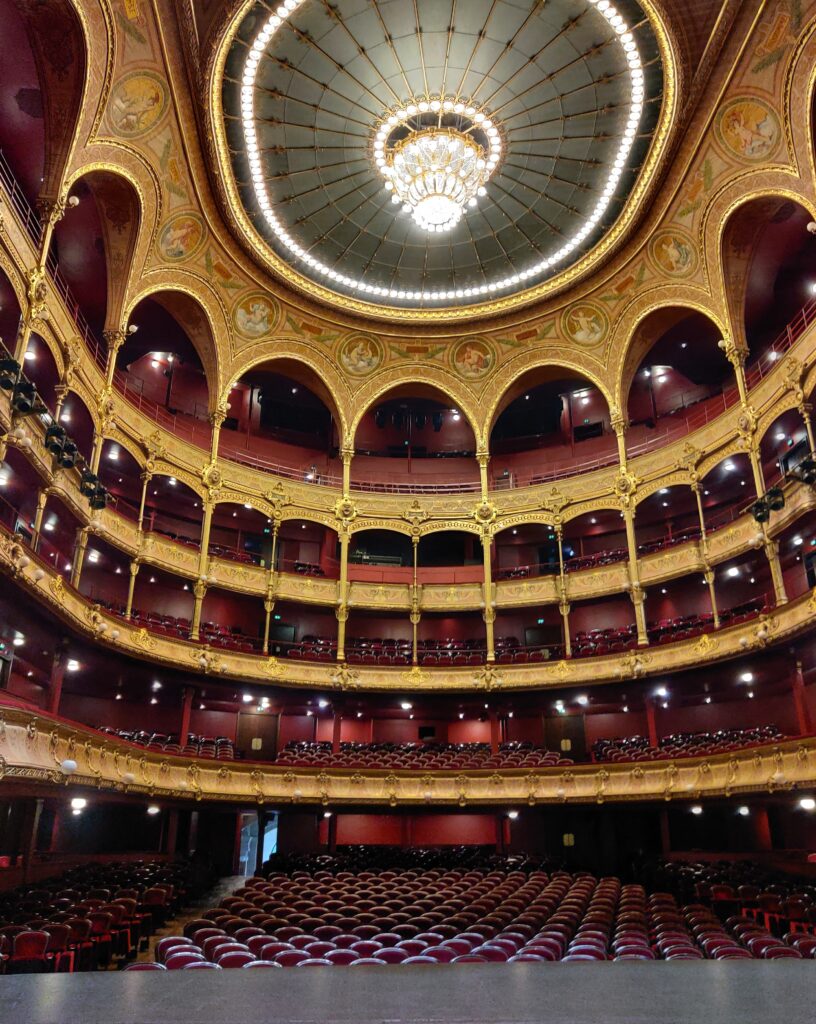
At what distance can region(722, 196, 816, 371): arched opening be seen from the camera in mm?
21953

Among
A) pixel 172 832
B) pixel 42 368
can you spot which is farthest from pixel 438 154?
pixel 172 832

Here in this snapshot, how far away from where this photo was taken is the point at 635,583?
2558 cm

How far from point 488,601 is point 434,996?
83.7 ft

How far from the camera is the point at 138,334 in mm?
27844

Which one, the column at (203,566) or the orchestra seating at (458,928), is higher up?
the column at (203,566)

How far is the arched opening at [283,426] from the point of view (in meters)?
31.3

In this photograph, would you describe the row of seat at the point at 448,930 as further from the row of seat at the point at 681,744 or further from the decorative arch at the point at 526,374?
the decorative arch at the point at 526,374

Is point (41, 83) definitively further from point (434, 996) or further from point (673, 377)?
point (673, 377)

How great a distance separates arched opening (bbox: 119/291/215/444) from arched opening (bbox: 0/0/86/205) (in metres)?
7.33

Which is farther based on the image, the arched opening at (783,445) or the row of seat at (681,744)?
the arched opening at (783,445)

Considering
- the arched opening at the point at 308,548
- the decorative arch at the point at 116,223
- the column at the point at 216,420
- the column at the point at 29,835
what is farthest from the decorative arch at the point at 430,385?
the column at the point at 29,835

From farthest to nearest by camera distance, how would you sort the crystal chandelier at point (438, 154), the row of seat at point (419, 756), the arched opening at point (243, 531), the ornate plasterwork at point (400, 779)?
the arched opening at point (243, 531), the row of seat at point (419, 756), the crystal chandelier at point (438, 154), the ornate plasterwork at point (400, 779)

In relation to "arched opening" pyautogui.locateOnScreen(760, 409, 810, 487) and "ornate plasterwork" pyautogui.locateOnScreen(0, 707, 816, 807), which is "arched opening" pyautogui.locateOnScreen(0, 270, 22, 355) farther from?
"arched opening" pyautogui.locateOnScreen(760, 409, 810, 487)

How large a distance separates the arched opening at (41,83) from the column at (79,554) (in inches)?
353
